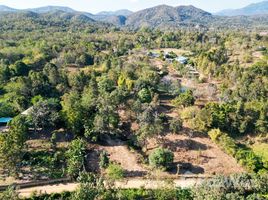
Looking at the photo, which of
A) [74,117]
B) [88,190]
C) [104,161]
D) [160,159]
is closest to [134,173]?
[160,159]

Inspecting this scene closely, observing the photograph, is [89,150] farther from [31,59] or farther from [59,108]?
[31,59]

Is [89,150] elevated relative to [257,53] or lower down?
lower down

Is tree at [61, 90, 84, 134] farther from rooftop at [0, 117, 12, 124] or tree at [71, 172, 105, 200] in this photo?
tree at [71, 172, 105, 200]

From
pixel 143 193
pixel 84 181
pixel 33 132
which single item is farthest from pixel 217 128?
pixel 33 132

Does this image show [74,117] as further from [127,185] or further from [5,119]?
[127,185]

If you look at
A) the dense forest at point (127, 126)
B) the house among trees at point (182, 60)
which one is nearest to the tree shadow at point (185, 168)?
the dense forest at point (127, 126)

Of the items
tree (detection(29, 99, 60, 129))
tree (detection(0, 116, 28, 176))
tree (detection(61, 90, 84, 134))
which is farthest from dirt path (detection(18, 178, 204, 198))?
tree (detection(29, 99, 60, 129))
